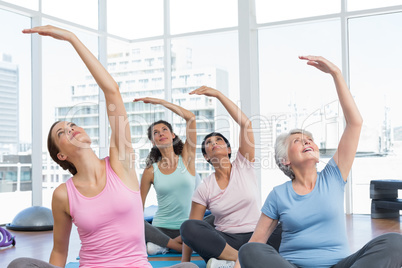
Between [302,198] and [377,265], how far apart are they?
383 mm

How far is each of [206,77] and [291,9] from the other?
1327 millimetres

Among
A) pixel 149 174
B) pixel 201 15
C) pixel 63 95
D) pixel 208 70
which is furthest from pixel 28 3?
pixel 149 174

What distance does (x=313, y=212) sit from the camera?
75.4 inches

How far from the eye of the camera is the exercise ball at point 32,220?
15.0ft

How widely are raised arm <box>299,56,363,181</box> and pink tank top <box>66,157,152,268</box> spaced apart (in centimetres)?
84

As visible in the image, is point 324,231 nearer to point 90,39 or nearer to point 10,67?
point 10,67

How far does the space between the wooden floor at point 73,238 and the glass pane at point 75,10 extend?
2.55 m

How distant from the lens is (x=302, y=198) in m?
1.96

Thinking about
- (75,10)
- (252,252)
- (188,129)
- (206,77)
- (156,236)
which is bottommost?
(156,236)

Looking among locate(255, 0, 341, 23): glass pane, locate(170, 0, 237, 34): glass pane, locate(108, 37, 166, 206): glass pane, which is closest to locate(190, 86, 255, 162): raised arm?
locate(255, 0, 341, 23): glass pane

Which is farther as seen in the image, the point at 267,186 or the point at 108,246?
the point at 267,186

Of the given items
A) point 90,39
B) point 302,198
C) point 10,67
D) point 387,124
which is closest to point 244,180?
point 302,198

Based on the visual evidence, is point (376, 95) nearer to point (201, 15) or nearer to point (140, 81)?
point (201, 15)

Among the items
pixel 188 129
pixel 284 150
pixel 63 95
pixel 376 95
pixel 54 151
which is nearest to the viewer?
pixel 54 151
